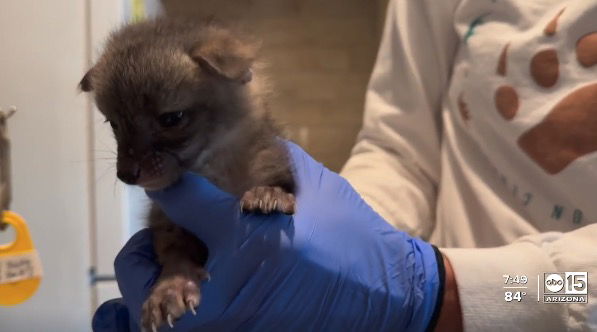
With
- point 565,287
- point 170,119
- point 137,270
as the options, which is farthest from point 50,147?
point 565,287

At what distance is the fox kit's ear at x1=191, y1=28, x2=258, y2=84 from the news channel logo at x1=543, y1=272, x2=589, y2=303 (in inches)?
18.9

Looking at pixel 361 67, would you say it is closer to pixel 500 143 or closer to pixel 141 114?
pixel 500 143

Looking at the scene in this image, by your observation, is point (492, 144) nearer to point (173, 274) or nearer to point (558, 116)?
point (558, 116)

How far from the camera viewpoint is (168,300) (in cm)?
78

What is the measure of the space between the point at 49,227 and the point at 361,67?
1136 mm

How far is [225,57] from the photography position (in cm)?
82

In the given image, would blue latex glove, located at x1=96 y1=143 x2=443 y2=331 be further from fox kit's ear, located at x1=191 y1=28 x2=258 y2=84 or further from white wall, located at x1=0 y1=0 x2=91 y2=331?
white wall, located at x1=0 y1=0 x2=91 y2=331

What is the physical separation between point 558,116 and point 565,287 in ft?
0.82

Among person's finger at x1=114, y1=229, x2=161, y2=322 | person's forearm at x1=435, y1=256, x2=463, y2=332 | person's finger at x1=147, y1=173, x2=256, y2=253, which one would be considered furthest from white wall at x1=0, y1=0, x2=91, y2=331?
person's forearm at x1=435, y1=256, x2=463, y2=332

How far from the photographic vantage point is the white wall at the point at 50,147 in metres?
1.32

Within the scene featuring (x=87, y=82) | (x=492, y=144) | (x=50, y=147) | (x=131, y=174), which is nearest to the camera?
(x=131, y=174)

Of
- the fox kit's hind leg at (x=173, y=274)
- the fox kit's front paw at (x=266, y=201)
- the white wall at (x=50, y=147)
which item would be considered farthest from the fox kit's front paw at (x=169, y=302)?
the white wall at (x=50, y=147)

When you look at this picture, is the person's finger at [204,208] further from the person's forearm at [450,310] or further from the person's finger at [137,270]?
the person's forearm at [450,310]

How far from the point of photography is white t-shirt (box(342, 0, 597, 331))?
89 cm
